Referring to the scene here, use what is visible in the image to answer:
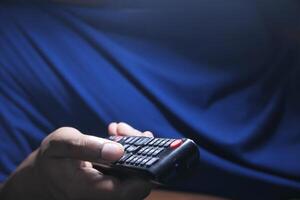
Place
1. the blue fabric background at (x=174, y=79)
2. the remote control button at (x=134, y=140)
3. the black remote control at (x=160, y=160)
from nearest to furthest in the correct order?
1. the black remote control at (x=160, y=160)
2. the remote control button at (x=134, y=140)
3. the blue fabric background at (x=174, y=79)

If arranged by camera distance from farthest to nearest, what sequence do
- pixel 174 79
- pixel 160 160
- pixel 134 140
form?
pixel 174 79 < pixel 134 140 < pixel 160 160

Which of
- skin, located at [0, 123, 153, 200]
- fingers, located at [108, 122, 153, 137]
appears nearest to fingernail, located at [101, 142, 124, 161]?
skin, located at [0, 123, 153, 200]

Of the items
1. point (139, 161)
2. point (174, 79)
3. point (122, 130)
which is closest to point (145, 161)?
point (139, 161)

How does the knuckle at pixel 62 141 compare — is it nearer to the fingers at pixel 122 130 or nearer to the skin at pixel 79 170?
the skin at pixel 79 170

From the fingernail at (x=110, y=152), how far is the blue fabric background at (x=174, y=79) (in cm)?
23

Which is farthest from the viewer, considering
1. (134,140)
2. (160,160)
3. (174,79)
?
(174,79)

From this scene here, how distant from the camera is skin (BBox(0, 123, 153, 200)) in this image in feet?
1.44

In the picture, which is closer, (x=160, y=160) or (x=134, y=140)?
(x=160, y=160)

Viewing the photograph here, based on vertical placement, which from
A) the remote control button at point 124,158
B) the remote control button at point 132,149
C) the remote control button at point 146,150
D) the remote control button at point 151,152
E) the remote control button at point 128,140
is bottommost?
the remote control button at point 128,140

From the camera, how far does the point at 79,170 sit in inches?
18.3

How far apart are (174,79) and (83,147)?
312 millimetres

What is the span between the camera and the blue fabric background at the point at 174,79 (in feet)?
2.06

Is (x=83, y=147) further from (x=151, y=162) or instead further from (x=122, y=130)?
(x=122, y=130)

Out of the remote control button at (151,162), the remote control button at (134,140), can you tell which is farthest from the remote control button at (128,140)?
the remote control button at (151,162)
